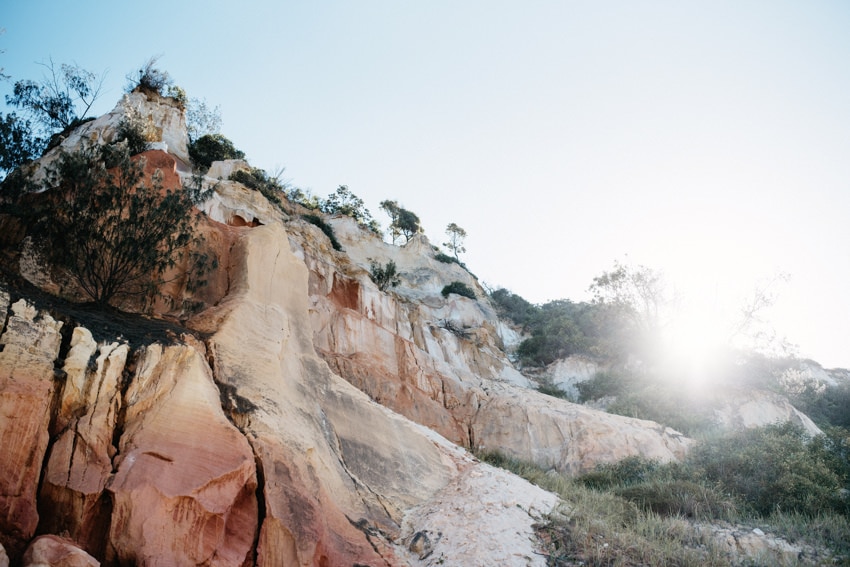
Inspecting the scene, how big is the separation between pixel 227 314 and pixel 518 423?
13508mm

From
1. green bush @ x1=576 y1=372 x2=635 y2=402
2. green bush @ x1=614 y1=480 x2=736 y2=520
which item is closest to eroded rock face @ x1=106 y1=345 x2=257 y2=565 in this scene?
green bush @ x1=614 y1=480 x2=736 y2=520

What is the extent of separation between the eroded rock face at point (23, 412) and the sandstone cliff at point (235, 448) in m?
0.02

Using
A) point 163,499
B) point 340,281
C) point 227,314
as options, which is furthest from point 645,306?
point 163,499

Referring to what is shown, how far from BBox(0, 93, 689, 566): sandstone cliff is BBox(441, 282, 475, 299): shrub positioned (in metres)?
16.9

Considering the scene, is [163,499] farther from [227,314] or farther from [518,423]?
[518,423]

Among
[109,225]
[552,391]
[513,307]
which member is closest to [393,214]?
[513,307]

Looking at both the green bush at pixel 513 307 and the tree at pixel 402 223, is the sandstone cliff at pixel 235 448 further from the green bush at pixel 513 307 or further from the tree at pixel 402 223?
the tree at pixel 402 223

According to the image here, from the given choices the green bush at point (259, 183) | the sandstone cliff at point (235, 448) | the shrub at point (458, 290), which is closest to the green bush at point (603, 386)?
the sandstone cliff at point (235, 448)

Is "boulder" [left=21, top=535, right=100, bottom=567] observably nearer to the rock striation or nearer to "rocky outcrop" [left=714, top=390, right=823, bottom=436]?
the rock striation

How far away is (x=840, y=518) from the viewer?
1133 centimetres

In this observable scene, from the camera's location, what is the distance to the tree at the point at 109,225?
1008 cm

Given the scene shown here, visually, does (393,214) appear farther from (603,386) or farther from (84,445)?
(84,445)

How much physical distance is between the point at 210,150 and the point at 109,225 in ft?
76.6

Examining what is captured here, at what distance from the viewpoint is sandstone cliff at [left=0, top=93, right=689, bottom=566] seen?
591cm
